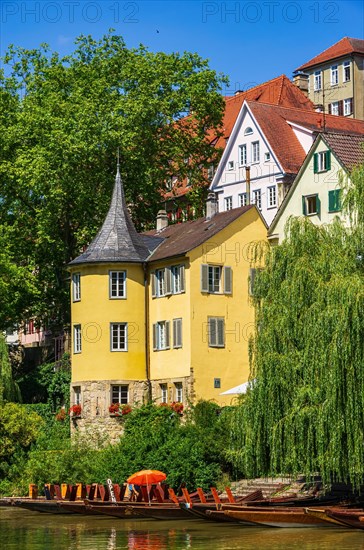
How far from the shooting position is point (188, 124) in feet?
239

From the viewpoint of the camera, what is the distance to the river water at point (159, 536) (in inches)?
1363

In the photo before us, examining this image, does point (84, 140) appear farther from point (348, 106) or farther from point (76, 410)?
point (348, 106)

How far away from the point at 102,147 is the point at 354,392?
108 ft

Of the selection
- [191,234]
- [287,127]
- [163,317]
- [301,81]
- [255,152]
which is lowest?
[163,317]

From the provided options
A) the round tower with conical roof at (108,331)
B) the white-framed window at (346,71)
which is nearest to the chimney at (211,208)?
the round tower with conical roof at (108,331)

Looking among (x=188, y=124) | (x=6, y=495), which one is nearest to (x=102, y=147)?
(x=188, y=124)

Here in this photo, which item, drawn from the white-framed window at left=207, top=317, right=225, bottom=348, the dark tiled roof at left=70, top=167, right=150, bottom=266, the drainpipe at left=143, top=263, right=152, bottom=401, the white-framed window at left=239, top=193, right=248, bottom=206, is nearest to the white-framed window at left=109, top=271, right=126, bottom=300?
the dark tiled roof at left=70, top=167, right=150, bottom=266

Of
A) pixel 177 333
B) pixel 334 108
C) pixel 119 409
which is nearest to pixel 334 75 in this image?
pixel 334 108

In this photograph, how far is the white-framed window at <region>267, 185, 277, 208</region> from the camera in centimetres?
6772

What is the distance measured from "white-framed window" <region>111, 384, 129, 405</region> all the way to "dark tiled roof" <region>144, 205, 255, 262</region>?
18.9 ft

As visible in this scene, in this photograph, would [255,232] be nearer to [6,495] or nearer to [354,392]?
[6,495]

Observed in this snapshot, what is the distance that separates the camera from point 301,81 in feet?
346

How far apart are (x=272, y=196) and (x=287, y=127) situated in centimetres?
523

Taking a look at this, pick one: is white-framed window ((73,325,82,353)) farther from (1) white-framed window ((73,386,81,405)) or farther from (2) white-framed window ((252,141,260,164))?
(2) white-framed window ((252,141,260,164))
